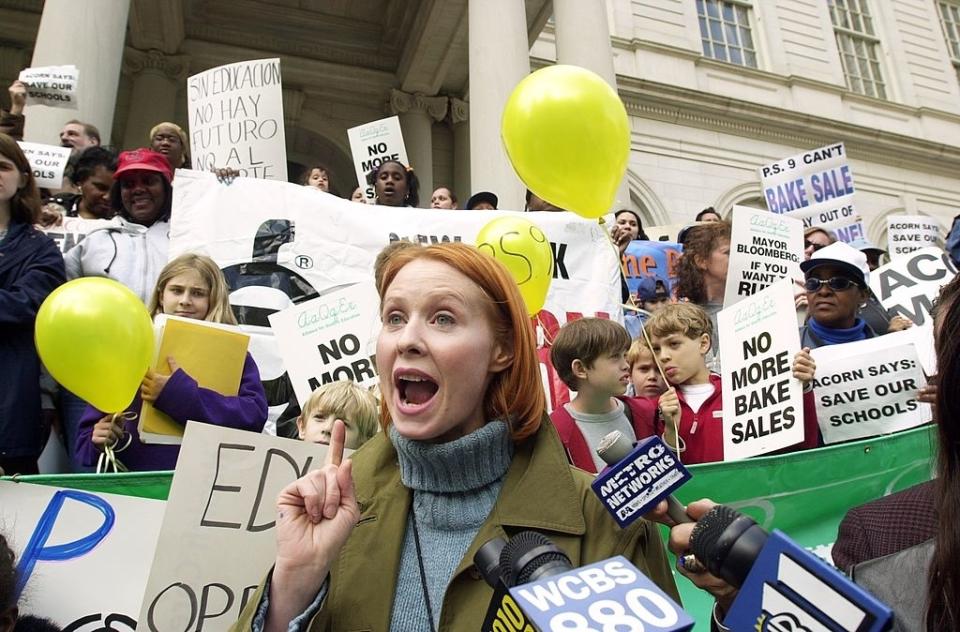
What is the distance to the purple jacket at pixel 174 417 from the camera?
8.95 ft

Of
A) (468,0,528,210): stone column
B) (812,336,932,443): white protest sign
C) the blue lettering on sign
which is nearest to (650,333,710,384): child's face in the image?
(812,336,932,443): white protest sign

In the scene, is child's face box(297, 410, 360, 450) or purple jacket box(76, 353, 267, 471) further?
child's face box(297, 410, 360, 450)

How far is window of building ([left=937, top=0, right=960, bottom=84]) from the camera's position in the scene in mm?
21672

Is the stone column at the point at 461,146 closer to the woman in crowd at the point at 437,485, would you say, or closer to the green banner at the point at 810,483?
the green banner at the point at 810,483

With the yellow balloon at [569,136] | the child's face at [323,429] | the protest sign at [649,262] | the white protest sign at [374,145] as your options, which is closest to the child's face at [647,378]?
the yellow balloon at [569,136]

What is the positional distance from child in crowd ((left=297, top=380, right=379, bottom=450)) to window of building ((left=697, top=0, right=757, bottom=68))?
1694 cm

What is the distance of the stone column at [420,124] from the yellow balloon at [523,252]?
9.14m

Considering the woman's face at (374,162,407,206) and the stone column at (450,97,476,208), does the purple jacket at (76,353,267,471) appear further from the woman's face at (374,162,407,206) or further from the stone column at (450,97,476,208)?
the stone column at (450,97,476,208)

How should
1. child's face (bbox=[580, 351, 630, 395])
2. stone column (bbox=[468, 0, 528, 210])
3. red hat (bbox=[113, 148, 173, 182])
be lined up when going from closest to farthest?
child's face (bbox=[580, 351, 630, 395]) < red hat (bbox=[113, 148, 173, 182]) < stone column (bbox=[468, 0, 528, 210])

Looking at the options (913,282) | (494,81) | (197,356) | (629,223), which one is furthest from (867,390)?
(494,81)

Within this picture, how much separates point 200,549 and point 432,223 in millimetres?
3399

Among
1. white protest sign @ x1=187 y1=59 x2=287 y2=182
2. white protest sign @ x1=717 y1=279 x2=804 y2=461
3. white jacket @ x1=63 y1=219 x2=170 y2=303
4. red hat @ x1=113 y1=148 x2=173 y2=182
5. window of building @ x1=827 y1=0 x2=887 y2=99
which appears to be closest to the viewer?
white protest sign @ x1=717 y1=279 x2=804 y2=461

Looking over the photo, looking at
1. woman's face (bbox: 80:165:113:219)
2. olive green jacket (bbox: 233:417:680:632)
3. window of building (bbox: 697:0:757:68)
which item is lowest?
olive green jacket (bbox: 233:417:680:632)

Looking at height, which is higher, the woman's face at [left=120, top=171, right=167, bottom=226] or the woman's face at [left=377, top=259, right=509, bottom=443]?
the woman's face at [left=120, top=171, right=167, bottom=226]
